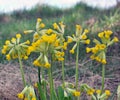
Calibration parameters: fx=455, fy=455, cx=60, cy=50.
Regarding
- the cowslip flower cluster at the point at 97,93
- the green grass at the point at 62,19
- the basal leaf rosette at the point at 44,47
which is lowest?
the green grass at the point at 62,19

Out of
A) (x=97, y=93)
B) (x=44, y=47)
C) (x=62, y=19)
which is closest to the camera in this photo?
(x=44, y=47)

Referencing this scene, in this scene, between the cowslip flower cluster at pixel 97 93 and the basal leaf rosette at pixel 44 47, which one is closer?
the basal leaf rosette at pixel 44 47

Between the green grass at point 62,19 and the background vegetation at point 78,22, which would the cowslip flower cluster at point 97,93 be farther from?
the green grass at point 62,19

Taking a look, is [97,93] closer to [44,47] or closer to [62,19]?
[44,47]

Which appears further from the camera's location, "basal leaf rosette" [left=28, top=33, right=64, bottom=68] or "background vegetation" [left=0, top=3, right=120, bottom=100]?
"background vegetation" [left=0, top=3, right=120, bottom=100]

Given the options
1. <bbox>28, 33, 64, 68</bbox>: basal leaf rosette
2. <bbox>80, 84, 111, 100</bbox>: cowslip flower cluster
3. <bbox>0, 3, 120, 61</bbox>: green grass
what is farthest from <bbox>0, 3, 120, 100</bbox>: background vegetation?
<bbox>28, 33, 64, 68</bbox>: basal leaf rosette

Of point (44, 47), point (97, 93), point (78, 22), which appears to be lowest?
point (78, 22)

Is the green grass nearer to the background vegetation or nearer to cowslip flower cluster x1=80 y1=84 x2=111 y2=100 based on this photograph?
the background vegetation

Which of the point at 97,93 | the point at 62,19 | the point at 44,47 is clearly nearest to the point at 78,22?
the point at 62,19

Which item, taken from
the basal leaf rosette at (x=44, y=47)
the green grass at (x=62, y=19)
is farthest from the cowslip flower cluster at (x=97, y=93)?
the green grass at (x=62, y=19)

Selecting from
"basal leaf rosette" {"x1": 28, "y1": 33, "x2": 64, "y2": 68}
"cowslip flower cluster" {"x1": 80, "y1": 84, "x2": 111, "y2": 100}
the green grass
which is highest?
"basal leaf rosette" {"x1": 28, "y1": 33, "x2": 64, "y2": 68}

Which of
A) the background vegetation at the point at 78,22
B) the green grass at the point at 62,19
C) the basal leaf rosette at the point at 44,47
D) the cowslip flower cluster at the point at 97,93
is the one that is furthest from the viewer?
the green grass at the point at 62,19

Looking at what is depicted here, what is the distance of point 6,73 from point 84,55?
1849 millimetres

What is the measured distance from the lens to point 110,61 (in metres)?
6.29
